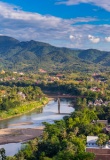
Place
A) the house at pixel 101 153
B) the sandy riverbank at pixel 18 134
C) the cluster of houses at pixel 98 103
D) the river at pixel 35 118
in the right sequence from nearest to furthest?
the house at pixel 101 153 → the sandy riverbank at pixel 18 134 → the river at pixel 35 118 → the cluster of houses at pixel 98 103

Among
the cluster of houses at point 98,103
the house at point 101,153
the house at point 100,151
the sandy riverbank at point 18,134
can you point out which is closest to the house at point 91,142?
the house at point 100,151

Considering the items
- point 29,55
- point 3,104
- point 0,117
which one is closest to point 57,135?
point 0,117

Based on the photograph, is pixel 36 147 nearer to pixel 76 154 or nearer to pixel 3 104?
pixel 76 154

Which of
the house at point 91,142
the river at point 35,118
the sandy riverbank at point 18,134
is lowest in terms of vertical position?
the sandy riverbank at point 18,134

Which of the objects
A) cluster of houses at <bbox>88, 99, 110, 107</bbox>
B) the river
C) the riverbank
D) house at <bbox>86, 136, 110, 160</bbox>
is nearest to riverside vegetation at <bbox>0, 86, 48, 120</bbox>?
the riverbank

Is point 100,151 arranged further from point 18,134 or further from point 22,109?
point 22,109

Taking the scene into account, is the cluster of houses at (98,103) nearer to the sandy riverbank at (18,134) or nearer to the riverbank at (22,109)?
the riverbank at (22,109)
